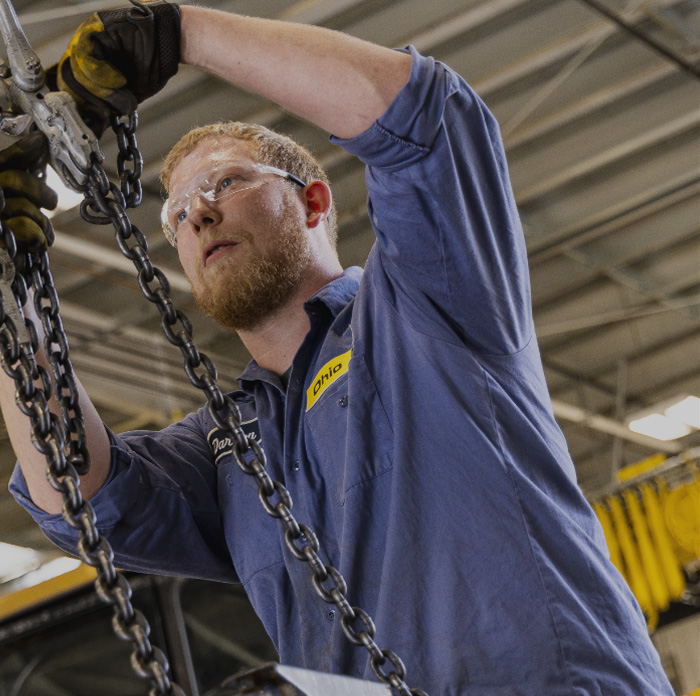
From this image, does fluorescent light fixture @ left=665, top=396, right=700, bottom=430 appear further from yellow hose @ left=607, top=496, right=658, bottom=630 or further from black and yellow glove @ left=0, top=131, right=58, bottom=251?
black and yellow glove @ left=0, top=131, right=58, bottom=251

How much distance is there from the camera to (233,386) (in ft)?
38.6

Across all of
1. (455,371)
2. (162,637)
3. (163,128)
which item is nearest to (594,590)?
(455,371)

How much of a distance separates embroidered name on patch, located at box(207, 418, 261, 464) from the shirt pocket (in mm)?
279

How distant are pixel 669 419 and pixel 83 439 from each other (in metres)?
11.6

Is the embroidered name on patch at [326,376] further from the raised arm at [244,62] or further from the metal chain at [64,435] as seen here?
the metal chain at [64,435]

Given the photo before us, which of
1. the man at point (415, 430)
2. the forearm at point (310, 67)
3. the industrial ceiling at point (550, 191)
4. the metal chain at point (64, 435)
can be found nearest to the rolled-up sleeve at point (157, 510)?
the man at point (415, 430)

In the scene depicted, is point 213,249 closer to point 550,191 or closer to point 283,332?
point 283,332

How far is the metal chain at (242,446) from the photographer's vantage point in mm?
1507

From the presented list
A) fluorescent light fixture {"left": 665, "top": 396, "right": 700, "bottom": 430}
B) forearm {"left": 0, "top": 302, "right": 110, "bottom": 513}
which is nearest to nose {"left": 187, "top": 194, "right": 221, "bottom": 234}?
forearm {"left": 0, "top": 302, "right": 110, "bottom": 513}

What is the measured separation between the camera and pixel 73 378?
1741mm

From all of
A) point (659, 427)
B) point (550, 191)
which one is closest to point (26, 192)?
point (550, 191)

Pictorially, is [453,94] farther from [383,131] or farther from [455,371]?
[455,371]

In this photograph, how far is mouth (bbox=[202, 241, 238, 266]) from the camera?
242 cm

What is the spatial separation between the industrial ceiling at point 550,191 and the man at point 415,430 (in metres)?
4.57
